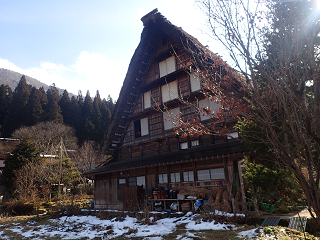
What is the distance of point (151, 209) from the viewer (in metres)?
11.2

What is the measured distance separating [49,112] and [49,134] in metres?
7.52

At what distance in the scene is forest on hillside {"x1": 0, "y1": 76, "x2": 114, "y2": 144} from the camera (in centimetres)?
3997

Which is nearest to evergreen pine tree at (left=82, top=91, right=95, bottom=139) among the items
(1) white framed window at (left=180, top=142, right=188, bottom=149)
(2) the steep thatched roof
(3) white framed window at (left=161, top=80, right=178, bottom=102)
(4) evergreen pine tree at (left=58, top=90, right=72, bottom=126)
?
(4) evergreen pine tree at (left=58, top=90, right=72, bottom=126)

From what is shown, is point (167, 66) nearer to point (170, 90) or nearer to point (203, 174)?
point (170, 90)

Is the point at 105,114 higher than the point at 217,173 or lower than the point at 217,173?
higher

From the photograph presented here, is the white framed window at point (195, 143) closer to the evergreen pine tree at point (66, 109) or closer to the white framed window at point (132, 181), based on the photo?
the white framed window at point (132, 181)

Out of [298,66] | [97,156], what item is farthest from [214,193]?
[97,156]

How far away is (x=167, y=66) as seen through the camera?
44.7ft

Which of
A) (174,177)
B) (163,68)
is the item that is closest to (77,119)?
(163,68)

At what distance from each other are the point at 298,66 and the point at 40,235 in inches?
396

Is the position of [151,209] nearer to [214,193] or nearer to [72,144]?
[214,193]

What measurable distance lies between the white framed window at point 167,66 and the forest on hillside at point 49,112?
30813 millimetres

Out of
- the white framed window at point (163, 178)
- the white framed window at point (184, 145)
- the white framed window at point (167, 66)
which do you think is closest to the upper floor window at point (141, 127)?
the white framed window at point (184, 145)

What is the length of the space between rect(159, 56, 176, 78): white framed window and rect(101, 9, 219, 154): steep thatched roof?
104 centimetres
